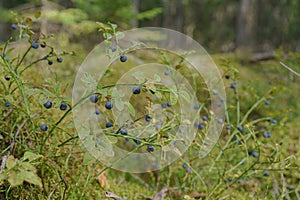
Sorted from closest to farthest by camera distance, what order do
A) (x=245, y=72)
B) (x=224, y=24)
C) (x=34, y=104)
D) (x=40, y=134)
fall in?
(x=40, y=134), (x=34, y=104), (x=245, y=72), (x=224, y=24)

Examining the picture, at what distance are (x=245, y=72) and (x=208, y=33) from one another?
18206 millimetres

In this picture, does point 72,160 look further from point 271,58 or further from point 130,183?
point 271,58

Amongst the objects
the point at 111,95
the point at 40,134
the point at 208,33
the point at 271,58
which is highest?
the point at 111,95

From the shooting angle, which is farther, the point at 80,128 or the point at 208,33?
the point at 208,33

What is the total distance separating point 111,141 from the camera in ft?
3.29

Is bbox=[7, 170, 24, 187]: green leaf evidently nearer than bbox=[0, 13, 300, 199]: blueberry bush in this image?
Yes

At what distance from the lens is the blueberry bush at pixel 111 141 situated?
0.99 meters

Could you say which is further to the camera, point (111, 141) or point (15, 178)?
point (111, 141)

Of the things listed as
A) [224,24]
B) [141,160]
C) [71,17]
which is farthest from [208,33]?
[141,160]

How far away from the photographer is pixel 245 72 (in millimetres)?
4559

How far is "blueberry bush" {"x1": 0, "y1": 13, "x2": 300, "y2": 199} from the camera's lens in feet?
3.26

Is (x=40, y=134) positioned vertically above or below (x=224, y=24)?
above

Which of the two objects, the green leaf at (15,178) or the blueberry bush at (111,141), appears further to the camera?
the blueberry bush at (111,141)

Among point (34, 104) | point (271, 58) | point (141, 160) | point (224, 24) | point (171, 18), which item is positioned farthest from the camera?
point (224, 24)
